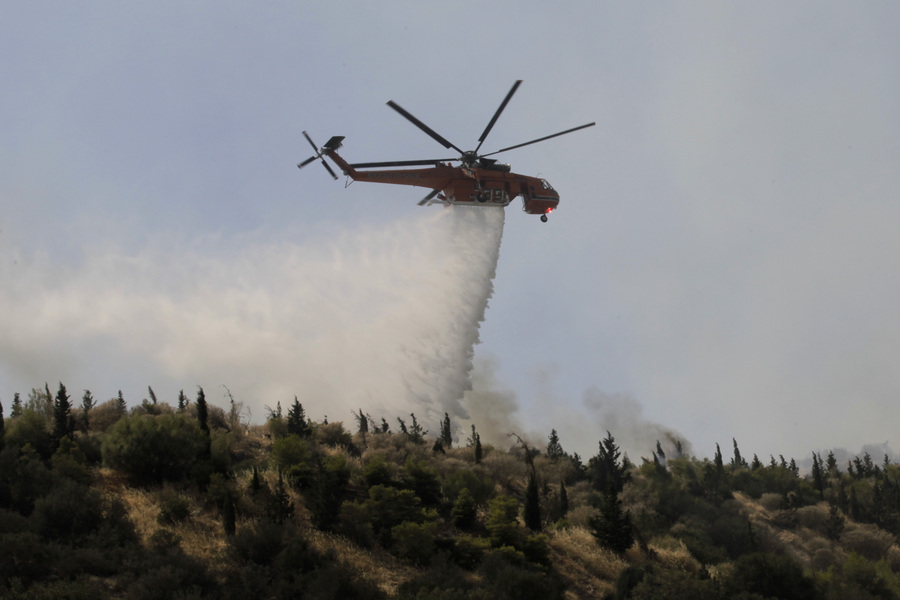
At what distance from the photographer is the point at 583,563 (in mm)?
29078

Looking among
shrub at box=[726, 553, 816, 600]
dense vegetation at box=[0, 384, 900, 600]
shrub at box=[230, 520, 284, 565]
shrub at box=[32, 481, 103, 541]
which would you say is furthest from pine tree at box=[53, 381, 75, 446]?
shrub at box=[726, 553, 816, 600]

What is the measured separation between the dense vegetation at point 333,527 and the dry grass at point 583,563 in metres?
0.10

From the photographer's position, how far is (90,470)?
1223 inches

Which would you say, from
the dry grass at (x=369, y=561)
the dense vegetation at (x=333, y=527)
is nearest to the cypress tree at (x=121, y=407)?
the dense vegetation at (x=333, y=527)

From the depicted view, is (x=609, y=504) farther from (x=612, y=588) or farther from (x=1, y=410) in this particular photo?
(x=1, y=410)

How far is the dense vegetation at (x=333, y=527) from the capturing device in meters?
22.1

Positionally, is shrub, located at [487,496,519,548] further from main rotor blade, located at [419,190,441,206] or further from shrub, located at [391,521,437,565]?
main rotor blade, located at [419,190,441,206]

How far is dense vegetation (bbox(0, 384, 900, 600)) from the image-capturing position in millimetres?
22094

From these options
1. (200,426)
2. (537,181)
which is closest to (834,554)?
(537,181)

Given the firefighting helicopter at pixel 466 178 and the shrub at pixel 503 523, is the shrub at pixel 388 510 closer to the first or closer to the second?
the shrub at pixel 503 523

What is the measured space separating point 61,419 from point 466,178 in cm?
2465

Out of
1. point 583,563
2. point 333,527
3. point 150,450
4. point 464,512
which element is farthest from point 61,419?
point 583,563

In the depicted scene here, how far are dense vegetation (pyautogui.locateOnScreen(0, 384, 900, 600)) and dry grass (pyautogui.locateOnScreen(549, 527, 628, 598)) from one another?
10 centimetres

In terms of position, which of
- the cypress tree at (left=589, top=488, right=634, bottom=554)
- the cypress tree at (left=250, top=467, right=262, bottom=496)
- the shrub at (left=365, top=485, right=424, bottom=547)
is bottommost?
the cypress tree at (left=589, top=488, right=634, bottom=554)
